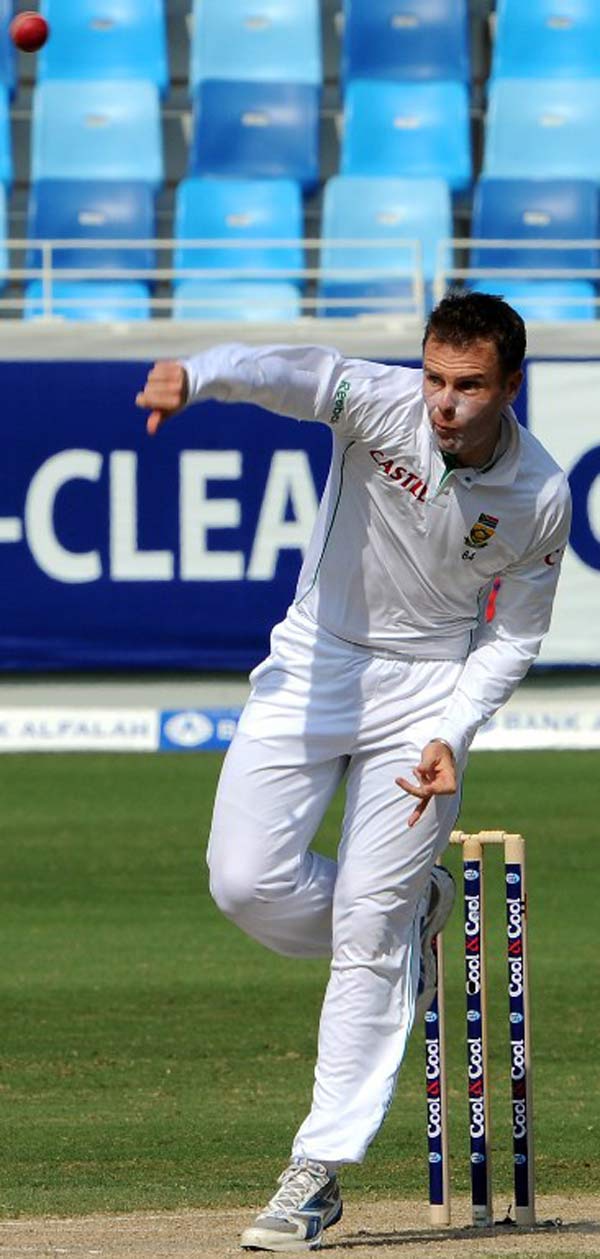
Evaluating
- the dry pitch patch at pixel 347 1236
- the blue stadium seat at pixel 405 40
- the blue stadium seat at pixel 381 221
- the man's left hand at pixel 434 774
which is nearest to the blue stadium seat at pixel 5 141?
the blue stadium seat at pixel 381 221

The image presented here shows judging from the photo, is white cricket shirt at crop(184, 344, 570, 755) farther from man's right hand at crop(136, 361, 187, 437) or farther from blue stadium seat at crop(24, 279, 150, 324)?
blue stadium seat at crop(24, 279, 150, 324)

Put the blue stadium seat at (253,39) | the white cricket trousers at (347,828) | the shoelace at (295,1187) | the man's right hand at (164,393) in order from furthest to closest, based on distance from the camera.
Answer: the blue stadium seat at (253,39) < the white cricket trousers at (347,828) < the shoelace at (295,1187) < the man's right hand at (164,393)

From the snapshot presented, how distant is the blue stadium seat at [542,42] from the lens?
18.0m

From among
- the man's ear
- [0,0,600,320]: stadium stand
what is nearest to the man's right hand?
the man's ear

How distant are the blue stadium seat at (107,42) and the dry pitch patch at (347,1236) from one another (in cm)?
1398

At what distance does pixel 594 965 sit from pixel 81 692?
633 cm

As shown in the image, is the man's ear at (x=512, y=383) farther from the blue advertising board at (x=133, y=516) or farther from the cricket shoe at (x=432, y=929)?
the blue advertising board at (x=133, y=516)

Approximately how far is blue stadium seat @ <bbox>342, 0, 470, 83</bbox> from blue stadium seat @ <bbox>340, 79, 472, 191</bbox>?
36 centimetres

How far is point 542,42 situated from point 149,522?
5.90 metres

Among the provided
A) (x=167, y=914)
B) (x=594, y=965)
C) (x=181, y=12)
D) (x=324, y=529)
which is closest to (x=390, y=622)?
(x=324, y=529)

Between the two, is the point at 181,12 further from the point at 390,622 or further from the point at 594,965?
the point at 390,622

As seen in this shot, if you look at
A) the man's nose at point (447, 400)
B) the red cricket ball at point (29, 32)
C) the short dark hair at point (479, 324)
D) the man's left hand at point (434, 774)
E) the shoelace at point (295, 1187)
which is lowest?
the shoelace at point (295, 1187)

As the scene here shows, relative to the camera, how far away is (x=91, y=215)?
17.0 metres

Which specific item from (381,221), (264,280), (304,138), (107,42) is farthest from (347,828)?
(107,42)
